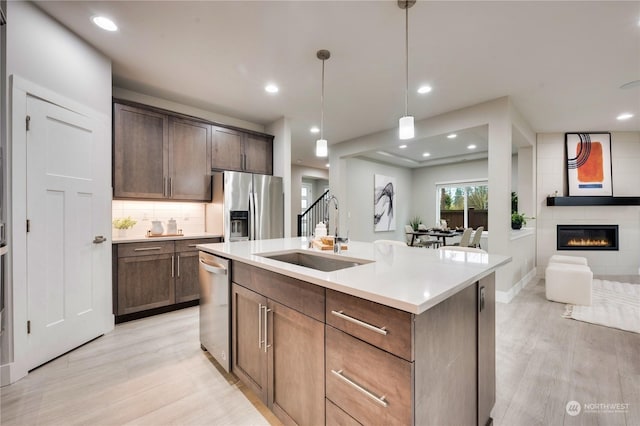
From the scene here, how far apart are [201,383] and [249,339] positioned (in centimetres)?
60

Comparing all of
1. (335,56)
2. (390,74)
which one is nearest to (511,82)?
(390,74)

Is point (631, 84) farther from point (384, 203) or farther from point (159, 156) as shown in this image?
point (159, 156)

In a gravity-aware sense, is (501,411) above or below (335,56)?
below

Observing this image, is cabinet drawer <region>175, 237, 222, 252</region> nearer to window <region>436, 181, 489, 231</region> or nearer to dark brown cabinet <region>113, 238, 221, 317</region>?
dark brown cabinet <region>113, 238, 221, 317</region>

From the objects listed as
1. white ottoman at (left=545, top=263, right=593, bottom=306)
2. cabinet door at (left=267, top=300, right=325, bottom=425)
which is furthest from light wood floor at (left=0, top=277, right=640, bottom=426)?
white ottoman at (left=545, top=263, right=593, bottom=306)

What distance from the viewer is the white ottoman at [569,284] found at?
11.4 ft

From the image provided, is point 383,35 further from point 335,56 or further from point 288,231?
point 288,231

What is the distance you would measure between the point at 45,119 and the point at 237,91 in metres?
1.88

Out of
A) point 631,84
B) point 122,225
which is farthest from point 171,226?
point 631,84

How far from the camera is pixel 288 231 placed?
436cm

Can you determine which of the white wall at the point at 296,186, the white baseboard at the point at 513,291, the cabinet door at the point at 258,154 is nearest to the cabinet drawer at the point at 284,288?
the cabinet door at the point at 258,154

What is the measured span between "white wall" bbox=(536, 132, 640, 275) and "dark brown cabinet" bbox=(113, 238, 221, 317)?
6279mm

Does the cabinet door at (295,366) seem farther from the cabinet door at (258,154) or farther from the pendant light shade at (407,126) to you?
the cabinet door at (258,154)

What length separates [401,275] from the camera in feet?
4.15
